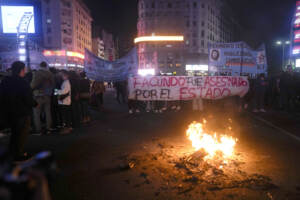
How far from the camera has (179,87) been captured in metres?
11.8

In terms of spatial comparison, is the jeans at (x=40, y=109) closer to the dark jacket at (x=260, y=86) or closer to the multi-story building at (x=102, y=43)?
the dark jacket at (x=260, y=86)

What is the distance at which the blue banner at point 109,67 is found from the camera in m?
10.7

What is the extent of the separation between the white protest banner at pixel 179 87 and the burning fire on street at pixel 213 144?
15.6 ft

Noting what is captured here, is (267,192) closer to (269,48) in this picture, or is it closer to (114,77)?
(114,77)

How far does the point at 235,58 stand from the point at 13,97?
11853mm

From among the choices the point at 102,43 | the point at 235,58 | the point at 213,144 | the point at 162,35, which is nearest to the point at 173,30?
the point at 162,35

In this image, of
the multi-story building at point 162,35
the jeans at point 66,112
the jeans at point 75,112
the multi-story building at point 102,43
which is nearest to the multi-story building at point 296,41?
the jeans at point 75,112

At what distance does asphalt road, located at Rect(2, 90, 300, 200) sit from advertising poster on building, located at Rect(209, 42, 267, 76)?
523 centimetres

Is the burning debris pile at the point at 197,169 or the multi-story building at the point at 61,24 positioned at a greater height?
the multi-story building at the point at 61,24

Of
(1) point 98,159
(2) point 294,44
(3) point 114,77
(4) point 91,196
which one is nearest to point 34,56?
(3) point 114,77

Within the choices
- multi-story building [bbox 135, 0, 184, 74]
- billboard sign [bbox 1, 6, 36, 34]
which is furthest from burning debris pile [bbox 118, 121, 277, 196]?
multi-story building [bbox 135, 0, 184, 74]

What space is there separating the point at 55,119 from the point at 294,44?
146ft

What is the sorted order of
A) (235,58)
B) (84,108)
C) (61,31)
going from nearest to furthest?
(84,108) < (235,58) < (61,31)

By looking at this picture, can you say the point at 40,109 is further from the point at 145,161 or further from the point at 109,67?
the point at 145,161
